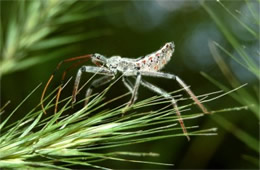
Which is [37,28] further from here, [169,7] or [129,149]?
[169,7]

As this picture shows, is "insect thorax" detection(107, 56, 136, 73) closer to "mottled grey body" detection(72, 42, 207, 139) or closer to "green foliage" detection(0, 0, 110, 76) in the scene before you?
"mottled grey body" detection(72, 42, 207, 139)

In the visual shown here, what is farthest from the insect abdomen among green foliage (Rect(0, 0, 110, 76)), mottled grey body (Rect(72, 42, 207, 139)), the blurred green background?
green foliage (Rect(0, 0, 110, 76))

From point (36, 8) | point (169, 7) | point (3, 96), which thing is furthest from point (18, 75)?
point (169, 7)

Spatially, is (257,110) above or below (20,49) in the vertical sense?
below

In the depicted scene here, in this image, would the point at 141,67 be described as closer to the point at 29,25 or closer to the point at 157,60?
the point at 157,60

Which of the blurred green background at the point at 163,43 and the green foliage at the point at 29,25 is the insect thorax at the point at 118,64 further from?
the green foliage at the point at 29,25

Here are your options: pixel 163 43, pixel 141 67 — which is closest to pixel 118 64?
pixel 141 67

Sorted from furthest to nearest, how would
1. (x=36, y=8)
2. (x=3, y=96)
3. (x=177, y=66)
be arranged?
(x=177, y=66) → (x=3, y=96) → (x=36, y=8)

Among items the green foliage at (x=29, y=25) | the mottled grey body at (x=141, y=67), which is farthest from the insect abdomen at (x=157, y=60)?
the green foliage at (x=29, y=25)

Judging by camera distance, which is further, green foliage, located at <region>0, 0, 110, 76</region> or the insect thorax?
green foliage, located at <region>0, 0, 110, 76</region>
